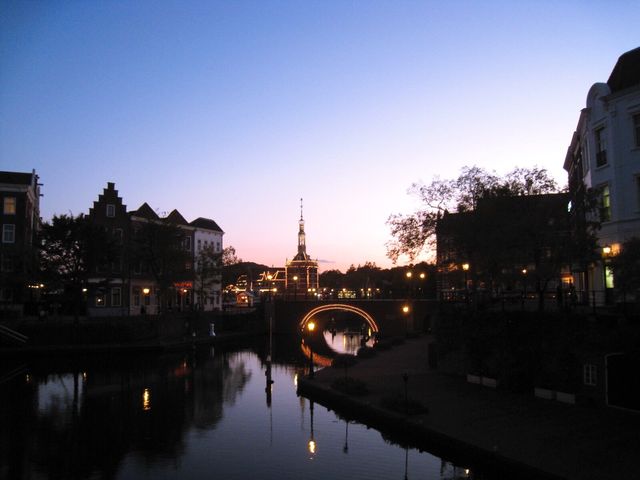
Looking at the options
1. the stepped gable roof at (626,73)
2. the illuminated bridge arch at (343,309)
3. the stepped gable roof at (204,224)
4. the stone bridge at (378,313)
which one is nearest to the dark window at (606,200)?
the stepped gable roof at (626,73)

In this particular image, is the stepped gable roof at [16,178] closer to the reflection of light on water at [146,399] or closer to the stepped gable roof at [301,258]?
the reflection of light on water at [146,399]

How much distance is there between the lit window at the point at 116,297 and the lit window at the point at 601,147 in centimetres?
5479

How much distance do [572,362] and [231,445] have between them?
1448 centimetres

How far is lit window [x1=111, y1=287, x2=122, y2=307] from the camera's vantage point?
2689 inches

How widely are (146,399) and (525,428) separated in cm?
2227

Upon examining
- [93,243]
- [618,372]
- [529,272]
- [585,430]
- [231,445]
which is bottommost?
[231,445]

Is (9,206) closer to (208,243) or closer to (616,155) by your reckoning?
(208,243)

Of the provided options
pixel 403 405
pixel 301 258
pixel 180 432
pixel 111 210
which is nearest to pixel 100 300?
pixel 111 210

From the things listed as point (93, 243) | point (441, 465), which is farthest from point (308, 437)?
point (93, 243)

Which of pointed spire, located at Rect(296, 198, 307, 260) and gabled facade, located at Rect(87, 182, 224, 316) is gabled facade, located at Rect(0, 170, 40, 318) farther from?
pointed spire, located at Rect(296, 198, 307, 260)

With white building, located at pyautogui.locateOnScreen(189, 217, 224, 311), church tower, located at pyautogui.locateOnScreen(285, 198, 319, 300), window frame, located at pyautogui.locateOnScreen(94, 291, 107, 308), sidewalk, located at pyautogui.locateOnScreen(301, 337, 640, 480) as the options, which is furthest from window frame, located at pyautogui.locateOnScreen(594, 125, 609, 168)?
church tower, located at pyautogui.locateOnScreen(285, 198, 319, 300)

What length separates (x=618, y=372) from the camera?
2111 centimetres

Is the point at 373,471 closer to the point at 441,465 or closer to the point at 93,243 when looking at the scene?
the point at 441,465

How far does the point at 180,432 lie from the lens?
25.8m
